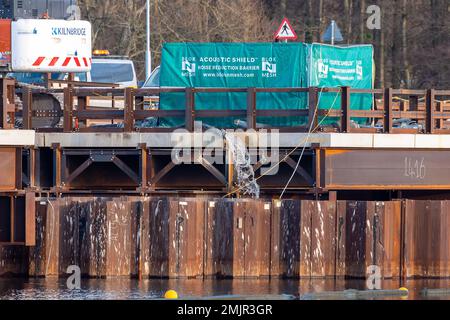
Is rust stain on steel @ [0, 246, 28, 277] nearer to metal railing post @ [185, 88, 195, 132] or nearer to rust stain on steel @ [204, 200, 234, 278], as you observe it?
rust stain on steel @ [204, 200, 234, 278]

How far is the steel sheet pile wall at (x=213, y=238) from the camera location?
85.3 feet

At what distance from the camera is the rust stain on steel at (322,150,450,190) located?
89.1 ft

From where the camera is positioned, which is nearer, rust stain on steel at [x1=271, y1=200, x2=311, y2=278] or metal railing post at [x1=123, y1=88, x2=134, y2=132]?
rust stain on steel at [x1=271, y1=200, x2=311, y2=278]

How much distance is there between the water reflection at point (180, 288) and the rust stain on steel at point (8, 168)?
5.55 feet

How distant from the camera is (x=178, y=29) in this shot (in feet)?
176

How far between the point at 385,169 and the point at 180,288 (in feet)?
16.2

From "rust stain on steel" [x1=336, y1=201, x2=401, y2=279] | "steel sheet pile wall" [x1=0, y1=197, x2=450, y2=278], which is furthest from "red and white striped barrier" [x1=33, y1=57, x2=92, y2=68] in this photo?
"rust stain on steel" [x1=336, y1=201, x2=401, y2=279]

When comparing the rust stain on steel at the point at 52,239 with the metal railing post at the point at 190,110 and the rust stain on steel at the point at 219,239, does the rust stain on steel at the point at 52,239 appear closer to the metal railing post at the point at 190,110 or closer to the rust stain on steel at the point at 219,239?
the rust stain on steel at the point at 219,239

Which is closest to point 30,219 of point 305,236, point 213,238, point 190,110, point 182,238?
point 182,238

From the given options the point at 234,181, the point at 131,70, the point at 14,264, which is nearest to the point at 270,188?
the point at 234,181

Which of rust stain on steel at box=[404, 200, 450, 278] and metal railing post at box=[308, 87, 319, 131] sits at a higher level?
metal railing post at box=[308, 87, 319, 131]

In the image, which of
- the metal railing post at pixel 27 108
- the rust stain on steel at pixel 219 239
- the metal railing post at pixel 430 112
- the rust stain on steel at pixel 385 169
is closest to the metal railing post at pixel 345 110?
the rust stain on steel at pixel 385 169

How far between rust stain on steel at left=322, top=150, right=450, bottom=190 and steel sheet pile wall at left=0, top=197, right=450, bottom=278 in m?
0.94

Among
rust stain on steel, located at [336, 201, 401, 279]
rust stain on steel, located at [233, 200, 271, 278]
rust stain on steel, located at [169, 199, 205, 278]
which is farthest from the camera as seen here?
rust stain on steel, located at [336, 201, 401, 279]
